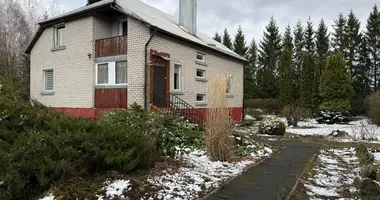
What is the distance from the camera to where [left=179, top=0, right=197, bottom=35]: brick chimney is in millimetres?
16031

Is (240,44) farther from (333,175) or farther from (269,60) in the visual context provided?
(333,175)

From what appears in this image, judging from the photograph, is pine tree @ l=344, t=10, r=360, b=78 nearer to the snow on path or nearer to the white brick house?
the white brick house

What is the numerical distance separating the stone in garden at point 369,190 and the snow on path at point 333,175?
29 centimetres

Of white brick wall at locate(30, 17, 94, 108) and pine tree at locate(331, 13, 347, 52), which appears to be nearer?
white brick wall at locate(30, 17, 94, 108)

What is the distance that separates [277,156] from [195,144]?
218 cm

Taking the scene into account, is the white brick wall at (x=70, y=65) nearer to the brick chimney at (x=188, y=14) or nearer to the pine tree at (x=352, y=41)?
the brick chimney at (x=188, y=14)

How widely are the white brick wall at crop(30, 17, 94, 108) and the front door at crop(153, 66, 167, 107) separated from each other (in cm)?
301

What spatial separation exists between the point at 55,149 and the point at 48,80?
12.6 metres

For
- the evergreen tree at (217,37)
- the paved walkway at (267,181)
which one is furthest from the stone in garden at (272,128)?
the evergreen tree at (217,37)

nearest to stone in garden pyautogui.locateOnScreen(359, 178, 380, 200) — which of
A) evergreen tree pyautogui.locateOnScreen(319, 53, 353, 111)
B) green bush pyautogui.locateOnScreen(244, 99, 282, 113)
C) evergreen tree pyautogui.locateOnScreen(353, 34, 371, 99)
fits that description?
evergreen tree pyautogui.locateOnScreen(319, 53, 353, 111)

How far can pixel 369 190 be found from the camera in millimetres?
4496

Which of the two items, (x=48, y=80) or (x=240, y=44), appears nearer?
(x=48, y=80)

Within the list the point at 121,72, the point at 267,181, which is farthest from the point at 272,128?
the point at 267,181

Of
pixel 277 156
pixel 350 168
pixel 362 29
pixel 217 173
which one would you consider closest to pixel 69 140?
pixel 217 173
